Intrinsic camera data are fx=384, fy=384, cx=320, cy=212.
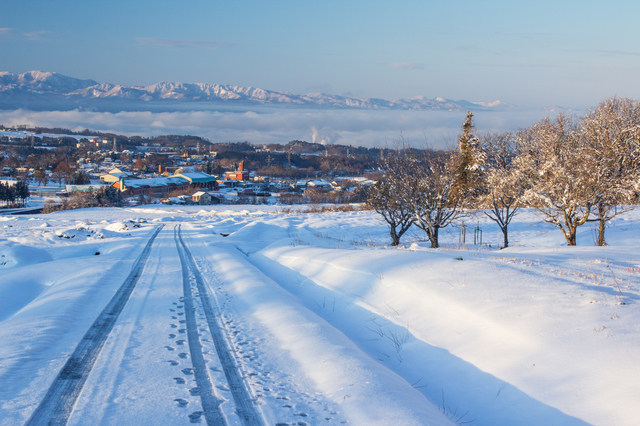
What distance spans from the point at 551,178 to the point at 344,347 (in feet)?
51.1

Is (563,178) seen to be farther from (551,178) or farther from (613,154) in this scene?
(613,154)

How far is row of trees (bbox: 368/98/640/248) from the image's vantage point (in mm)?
16109

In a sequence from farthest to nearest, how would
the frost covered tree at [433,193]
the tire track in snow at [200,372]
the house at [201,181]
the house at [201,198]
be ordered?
the house at [201,181] → the house at [201,198] → the frost covered tree at [433,193] → the tire track in snow at [200,372]

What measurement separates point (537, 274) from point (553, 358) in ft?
11.1

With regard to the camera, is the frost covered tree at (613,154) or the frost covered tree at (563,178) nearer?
the frost covered tree at (613,154)

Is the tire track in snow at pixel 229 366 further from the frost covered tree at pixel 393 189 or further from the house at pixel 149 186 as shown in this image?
the house at pixel 149 186

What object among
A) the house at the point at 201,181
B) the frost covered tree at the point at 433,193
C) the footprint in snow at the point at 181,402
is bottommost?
the footprint in snow at the point at 181,402

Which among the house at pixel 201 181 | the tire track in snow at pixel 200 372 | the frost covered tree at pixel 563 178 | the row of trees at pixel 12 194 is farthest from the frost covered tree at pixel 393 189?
the house at pixel 201 181

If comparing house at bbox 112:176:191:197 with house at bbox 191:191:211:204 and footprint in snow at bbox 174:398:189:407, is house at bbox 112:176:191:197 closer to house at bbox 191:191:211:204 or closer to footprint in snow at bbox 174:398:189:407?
house at bbox 191:191:211:204

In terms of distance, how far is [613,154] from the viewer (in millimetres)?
16469

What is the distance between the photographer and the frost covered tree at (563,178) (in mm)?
16141

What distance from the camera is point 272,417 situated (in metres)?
3.90

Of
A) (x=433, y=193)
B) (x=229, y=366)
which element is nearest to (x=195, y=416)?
(x=229, y=366)

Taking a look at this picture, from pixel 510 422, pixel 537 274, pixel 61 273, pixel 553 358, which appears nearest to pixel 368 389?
pixel 510 422
